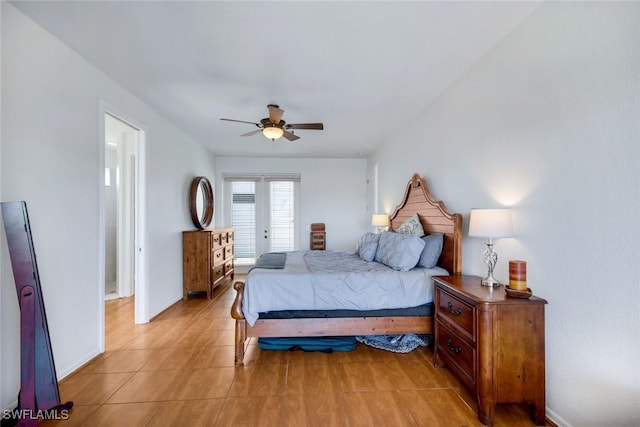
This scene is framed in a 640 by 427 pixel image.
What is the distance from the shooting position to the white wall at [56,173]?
1.76 meters

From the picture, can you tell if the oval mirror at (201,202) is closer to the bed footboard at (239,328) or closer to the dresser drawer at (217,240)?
the dresser drawer at (217,240)

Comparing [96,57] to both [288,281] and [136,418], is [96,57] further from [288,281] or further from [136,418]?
[136,418]

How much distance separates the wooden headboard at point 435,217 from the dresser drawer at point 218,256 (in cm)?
294

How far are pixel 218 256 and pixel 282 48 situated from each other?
141 inches

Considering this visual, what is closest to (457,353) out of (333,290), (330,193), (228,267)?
Result: (333,290)

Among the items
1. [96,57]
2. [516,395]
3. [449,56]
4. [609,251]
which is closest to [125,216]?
[96,57]

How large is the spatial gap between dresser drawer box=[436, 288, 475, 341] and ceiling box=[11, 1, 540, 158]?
1.92m

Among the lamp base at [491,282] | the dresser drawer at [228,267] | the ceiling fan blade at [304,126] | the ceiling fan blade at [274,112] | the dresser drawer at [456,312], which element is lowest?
the dresser drawer at [228,267]

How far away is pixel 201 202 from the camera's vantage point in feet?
16.8

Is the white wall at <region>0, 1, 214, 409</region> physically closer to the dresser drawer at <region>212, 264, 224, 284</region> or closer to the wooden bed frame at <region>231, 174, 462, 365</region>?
the wooden bed frame at <region>231, 174, 462, 365</region>

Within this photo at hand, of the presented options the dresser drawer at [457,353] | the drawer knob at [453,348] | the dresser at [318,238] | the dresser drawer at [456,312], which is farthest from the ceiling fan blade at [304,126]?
the dresser at [318,238]

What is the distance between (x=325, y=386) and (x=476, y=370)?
1.04 meters

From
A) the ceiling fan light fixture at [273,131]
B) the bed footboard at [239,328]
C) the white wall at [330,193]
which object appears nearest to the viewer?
the bed footboard at [239,328]

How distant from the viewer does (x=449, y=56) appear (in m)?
2.27
